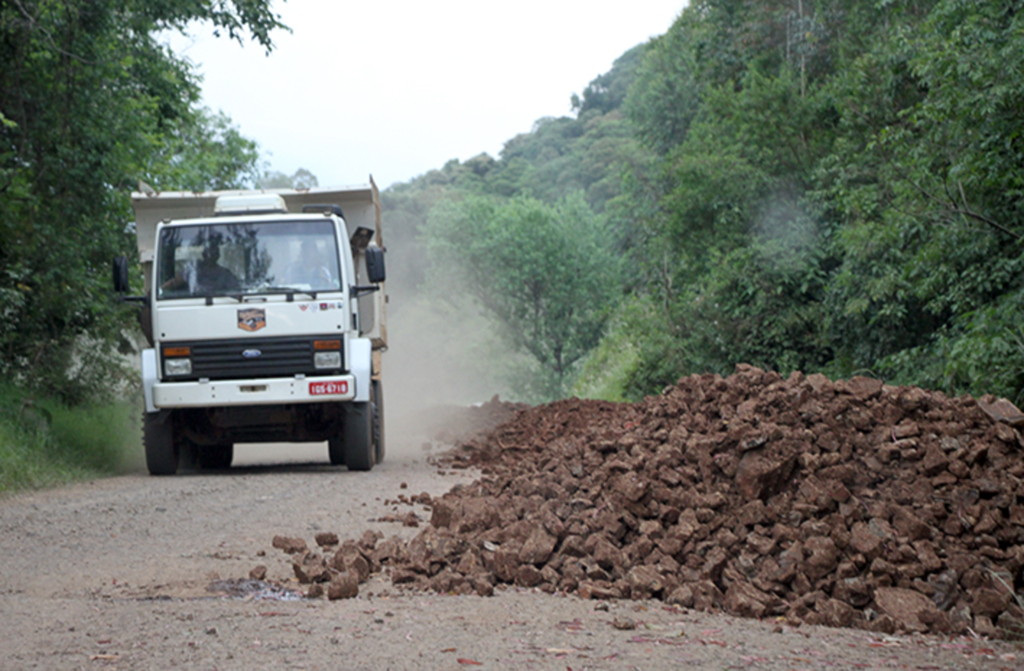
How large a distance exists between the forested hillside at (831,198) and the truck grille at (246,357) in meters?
7.92

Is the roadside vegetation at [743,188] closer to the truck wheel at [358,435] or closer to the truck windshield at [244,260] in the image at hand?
the truck windshield at [244,260]

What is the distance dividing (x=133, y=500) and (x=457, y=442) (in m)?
7.77

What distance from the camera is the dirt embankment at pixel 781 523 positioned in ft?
17.9

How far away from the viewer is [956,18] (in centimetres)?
1393

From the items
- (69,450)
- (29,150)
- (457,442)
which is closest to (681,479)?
(69,450)

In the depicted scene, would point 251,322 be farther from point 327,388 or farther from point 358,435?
point 358,435

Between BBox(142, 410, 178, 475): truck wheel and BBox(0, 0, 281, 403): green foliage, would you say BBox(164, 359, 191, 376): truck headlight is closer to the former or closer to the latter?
BBox(142, 410, 178, 475): truck wheel

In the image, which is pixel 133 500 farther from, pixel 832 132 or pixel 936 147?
pixel 832 132

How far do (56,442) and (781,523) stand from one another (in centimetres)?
985

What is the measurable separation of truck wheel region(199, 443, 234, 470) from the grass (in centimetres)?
97

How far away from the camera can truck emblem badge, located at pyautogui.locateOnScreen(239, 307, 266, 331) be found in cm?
1108

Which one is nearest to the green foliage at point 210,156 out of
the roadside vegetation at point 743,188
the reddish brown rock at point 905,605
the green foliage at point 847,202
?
the roadside vegetation at point 743,188

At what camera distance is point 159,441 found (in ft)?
38.1

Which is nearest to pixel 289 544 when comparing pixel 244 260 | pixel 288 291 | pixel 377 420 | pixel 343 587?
pixel 343 587
